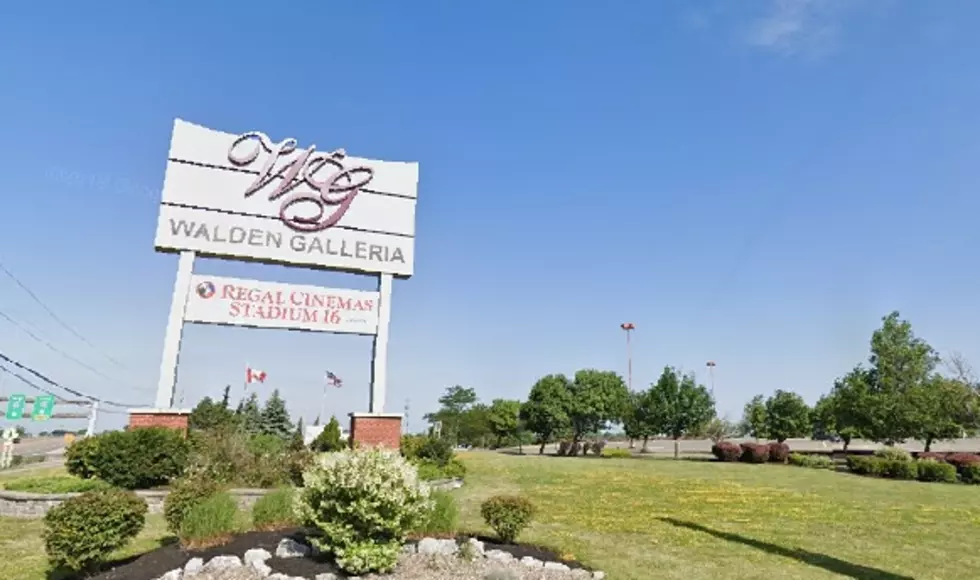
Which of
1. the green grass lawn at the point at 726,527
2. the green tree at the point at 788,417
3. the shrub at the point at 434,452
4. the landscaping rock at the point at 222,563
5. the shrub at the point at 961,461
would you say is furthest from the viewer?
the green tree at the point at 788,417

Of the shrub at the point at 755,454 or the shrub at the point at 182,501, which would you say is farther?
the shrub at the point at 755,454

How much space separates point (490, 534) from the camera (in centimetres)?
1068

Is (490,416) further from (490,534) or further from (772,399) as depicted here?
(490,534)

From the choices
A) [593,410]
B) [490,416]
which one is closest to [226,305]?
[593,410]

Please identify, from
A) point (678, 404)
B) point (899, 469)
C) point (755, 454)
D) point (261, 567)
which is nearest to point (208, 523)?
point (261, 567)

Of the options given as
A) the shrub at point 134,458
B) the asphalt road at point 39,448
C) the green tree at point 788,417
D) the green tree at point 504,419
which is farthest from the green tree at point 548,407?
the shrub at point 134,458

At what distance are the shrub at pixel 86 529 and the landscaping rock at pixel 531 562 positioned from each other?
5.37m

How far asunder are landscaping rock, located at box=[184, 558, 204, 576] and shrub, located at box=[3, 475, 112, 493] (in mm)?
6812

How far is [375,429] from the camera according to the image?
18.2 metres

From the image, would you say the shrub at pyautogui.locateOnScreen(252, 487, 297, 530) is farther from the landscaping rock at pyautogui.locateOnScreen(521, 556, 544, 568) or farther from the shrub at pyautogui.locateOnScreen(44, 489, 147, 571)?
the landscaping rock at pyautogui.locateOnScreen(521, 556, 544, 568)

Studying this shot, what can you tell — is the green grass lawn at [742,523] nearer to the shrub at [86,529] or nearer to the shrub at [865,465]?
the shrub at [865,465]

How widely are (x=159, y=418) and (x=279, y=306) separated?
4.47 metres

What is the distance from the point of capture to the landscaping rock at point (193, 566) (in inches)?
288

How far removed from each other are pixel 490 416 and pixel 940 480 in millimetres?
51884
